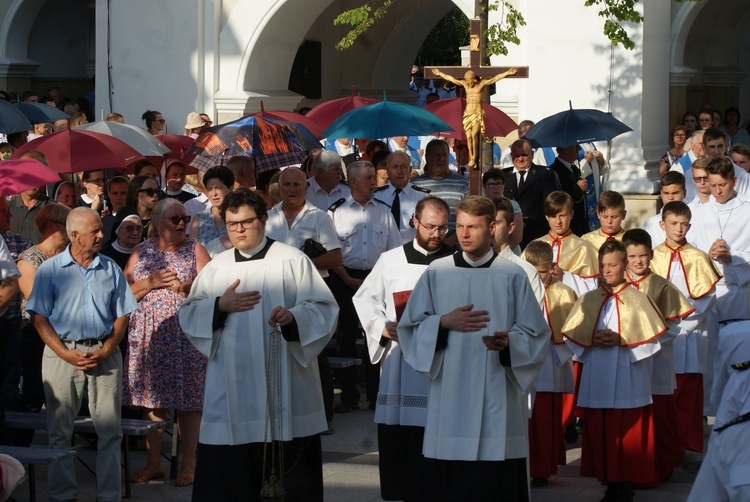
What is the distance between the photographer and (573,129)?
40.8 feet

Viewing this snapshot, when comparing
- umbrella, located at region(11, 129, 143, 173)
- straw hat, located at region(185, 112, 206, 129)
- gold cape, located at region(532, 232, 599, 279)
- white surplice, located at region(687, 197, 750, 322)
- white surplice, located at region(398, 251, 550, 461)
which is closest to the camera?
white surplice, located at region(398, 251, 550, 461)

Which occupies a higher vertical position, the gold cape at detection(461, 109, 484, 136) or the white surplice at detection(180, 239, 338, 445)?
the gold cape at detection(461, 109, 484, 136)

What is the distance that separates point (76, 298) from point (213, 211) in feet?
6.38

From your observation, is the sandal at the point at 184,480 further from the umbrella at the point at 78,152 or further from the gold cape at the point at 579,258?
the umbrella at the point at 78,152

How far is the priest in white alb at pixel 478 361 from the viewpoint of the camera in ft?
21.9

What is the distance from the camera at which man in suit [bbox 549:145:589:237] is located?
41.5ft

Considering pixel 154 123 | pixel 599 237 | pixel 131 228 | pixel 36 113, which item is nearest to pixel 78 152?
pixel 131 228

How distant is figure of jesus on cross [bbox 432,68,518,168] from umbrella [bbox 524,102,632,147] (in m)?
2.64

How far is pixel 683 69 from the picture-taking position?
59.9ft

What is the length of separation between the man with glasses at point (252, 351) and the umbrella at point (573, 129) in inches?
221

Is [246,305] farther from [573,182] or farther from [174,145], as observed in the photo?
[174,145]

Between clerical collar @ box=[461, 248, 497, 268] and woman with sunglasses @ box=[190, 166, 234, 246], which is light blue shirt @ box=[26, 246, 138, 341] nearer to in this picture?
woman with sunglasses @ box=[190, 166, 234, 246]

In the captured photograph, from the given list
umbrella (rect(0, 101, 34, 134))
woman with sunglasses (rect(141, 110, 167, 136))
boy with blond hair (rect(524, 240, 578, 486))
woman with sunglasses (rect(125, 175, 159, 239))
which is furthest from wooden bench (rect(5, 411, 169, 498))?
woman with sunglasses (rect(141, 110, 167, 136))

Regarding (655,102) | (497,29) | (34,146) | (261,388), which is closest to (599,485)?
(261,388)
